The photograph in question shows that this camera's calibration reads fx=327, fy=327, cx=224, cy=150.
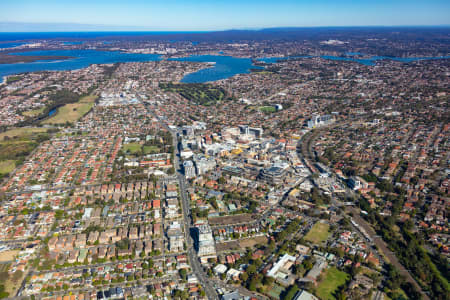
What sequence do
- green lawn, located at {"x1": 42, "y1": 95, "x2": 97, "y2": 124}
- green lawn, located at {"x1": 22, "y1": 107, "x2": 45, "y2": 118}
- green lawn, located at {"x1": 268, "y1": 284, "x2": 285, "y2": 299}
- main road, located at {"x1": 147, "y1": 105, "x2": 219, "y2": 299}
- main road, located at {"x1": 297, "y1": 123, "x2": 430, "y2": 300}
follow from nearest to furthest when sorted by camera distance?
green lawn, located at {"x1": 268, "y1": 284, "x2": 285, "y2": 299} → main road, located at {"x1": 147, "y1": 105, "x2": 219, "y2": 299} → main road, located at {"x1": 297, "y1": 123, "x2": 430, "y2": 300} → green lawn, located at {"x1": 42, "y1": 95, "x2": 97, "y2": 124} → green lawn, located at {"x1": 22, "y1": 107, "x2": 45, "y2": 118}

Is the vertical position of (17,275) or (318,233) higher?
(17,275)

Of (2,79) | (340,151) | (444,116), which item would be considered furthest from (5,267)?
(2,79)

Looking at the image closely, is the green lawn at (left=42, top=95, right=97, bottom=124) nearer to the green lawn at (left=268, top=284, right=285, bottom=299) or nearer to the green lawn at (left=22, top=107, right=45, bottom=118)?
the green lawn at (left=22, top=107, right=45, bottom=118)

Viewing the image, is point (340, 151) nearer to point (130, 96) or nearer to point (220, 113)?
point (220, 113)

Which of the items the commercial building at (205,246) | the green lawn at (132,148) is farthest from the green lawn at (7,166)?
the commercial building at (205,246)

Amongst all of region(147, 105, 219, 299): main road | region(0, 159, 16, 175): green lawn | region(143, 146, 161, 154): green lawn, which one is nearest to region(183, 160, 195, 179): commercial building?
region(147, 105, 219, 299): main road

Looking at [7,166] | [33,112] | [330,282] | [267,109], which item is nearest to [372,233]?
[330,282]

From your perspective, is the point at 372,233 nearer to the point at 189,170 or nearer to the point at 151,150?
the point at 189,170
